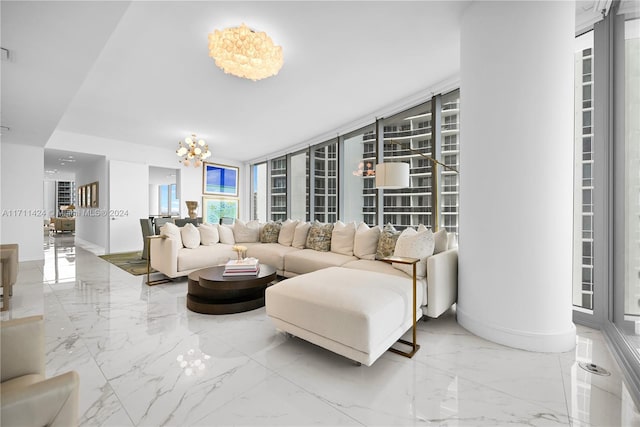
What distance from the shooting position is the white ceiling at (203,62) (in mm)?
2326

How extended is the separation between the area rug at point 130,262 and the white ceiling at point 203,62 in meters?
2.59

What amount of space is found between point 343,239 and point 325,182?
2.71m

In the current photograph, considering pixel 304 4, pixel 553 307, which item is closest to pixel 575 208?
pixel 553 307

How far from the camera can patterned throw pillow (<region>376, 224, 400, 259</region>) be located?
334 cm

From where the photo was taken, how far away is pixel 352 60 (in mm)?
3215

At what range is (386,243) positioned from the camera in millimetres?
3398

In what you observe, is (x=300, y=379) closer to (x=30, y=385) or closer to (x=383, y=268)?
(x=30, y=385)

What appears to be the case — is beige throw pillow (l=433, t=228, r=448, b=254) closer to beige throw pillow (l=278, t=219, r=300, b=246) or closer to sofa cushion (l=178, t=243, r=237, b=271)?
beige throw pillow (l=278, t=219, r=300, b=246)

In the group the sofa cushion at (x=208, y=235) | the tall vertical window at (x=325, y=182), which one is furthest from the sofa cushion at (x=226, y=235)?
the tall vertical window at (x=325, y=182)

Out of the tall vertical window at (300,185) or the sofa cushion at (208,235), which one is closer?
the sofa cushion at (208,235)

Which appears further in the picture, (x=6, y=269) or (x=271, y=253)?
(x=271, y=253)

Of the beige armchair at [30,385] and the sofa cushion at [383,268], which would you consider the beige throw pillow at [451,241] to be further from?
the beige armchair at [30,385]

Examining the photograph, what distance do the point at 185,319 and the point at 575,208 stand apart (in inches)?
155

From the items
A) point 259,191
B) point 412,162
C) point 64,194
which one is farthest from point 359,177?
point 64,194
